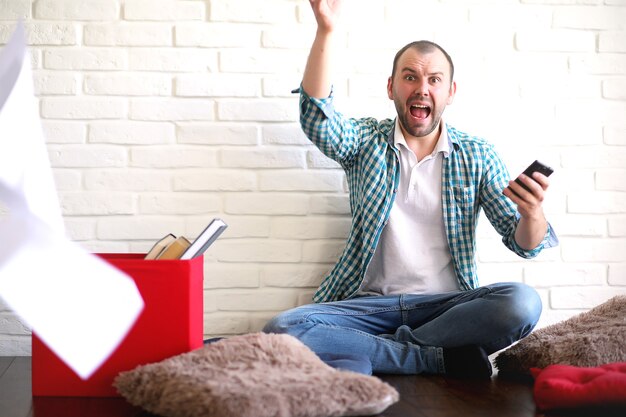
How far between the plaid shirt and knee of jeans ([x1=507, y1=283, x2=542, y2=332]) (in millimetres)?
189

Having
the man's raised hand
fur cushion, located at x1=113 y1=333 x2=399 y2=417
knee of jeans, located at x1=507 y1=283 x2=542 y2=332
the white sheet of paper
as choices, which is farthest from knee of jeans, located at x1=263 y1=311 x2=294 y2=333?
the white sheet of paper

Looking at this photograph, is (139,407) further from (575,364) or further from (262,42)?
(262,42)

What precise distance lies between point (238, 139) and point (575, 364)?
128cm

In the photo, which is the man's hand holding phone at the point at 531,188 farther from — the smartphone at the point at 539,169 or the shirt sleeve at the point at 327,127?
the shirt sleeve at the point at 327,127

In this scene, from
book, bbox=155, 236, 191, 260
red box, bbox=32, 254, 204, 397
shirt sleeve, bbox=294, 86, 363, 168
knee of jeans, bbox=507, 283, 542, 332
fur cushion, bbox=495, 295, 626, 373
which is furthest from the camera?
shirt sleeve, bbox=294, 86, 363, 168

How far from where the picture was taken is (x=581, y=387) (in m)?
1.61

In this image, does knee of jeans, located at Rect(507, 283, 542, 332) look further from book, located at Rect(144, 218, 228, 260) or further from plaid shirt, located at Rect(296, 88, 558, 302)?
book, located at Rect(144, 218, 228, 260)

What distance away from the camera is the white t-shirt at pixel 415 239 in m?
2.31

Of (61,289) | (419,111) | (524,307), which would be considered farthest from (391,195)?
(61,289)

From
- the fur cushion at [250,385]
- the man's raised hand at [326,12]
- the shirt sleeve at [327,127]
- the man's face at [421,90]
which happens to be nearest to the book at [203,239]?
the fur cushion at [250,385]

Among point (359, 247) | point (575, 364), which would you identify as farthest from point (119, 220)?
point (575, 364)

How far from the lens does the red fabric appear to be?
157 centimetres

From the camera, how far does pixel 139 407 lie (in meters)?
1.63

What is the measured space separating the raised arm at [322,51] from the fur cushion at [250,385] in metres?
0.83
